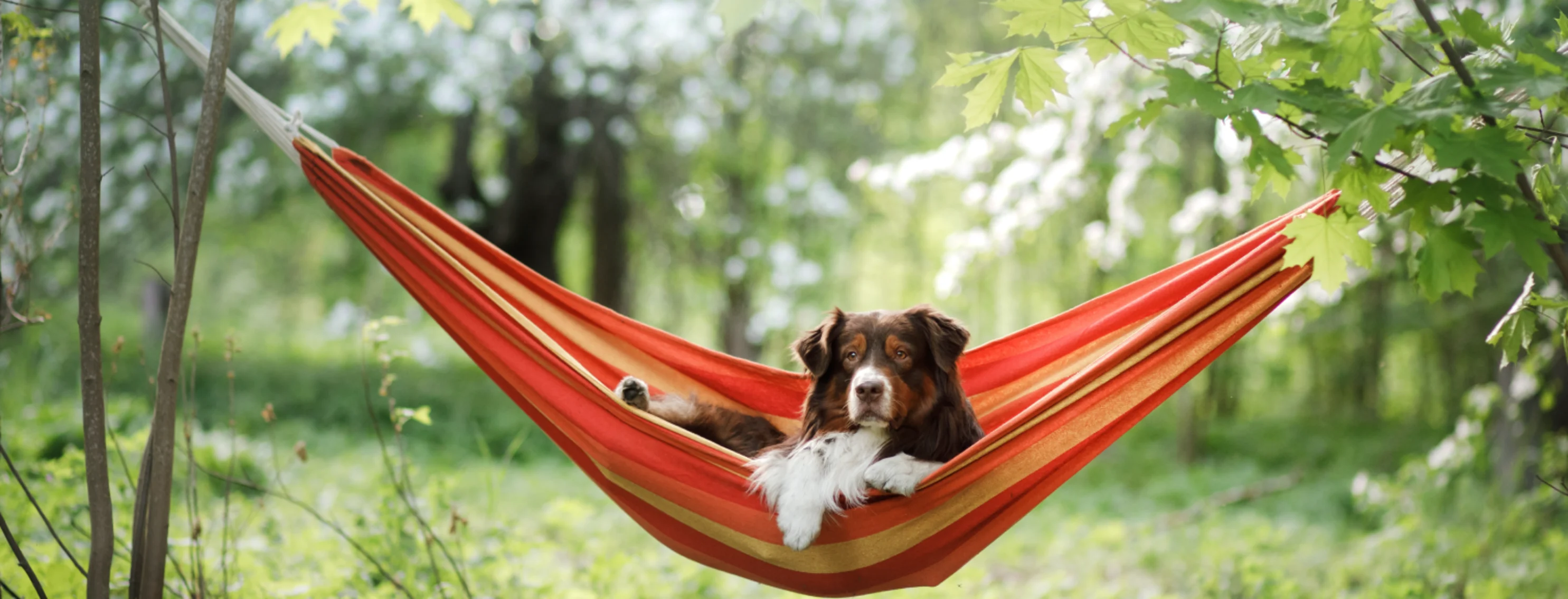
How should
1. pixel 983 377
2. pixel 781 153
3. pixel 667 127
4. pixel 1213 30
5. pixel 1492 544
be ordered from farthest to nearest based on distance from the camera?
1. pixel 781 153
2. pixel 667 127
3. pixel 1492 544
4. pixel 983 377
5. pixel 1213 30

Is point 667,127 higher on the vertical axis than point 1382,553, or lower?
higher

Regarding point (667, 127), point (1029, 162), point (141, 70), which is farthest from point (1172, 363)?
point (141, 70)

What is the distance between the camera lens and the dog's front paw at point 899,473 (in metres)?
1.96

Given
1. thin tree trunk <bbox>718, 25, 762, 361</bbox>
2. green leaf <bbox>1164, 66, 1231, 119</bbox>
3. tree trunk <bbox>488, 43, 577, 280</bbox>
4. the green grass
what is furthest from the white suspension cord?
tree trunk <bbox>488, 43, 577, 280</bbox>

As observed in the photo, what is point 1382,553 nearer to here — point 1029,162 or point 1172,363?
point 1029,162

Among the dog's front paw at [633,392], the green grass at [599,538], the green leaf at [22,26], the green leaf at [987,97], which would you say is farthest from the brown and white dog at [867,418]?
the green leaf at [22,26]

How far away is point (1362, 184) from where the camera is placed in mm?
1538

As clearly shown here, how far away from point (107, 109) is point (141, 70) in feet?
1.30

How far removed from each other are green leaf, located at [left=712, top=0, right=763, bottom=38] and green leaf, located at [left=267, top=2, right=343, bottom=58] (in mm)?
1247

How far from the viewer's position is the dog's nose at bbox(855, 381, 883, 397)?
2055 millimetres

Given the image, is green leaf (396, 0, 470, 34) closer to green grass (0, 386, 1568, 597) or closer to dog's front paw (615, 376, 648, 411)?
dog's front paw (615, 376, 648, 411)

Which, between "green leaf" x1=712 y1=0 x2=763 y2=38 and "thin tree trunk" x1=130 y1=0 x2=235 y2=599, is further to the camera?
"thin tree trunk" x1=130 y1=0 x2=235 y2=599

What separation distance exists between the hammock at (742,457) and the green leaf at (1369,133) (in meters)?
0.48

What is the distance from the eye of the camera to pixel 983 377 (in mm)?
2438
